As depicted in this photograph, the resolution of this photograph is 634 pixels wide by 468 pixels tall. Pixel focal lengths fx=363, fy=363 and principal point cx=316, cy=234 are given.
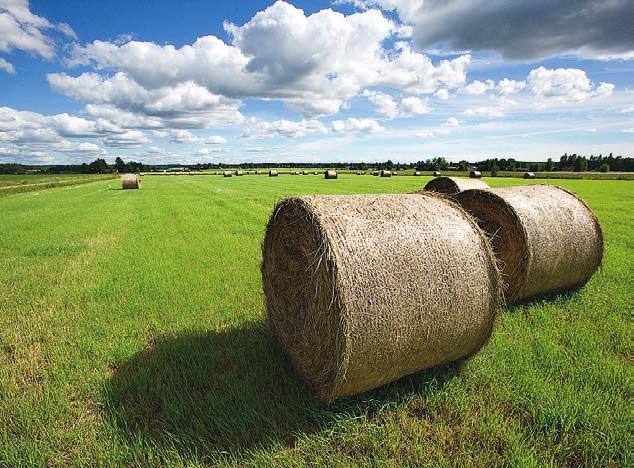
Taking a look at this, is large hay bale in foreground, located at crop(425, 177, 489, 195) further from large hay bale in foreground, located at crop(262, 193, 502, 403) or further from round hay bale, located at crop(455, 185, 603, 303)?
large hay bale in foreground, located at crop(262, 193, 502, 403)

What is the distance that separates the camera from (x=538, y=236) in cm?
595

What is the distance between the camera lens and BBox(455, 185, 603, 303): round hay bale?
5.93 metres

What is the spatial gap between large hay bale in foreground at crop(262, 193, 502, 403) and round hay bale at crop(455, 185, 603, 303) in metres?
2.03

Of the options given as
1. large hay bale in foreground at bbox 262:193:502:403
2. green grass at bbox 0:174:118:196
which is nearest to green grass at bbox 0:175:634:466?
large hay bale in foreground at bbox 262:193:502:403

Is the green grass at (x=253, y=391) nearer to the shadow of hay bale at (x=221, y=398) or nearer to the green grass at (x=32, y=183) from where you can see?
the shadow of hay bale at (x=221, y=398)

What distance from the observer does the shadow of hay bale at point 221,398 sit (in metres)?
3.37

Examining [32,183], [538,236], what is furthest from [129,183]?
[538,236]

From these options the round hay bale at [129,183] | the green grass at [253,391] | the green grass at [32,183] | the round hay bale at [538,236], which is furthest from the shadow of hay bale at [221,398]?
the green grass at [32,183]

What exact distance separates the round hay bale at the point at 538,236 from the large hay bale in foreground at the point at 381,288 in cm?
203

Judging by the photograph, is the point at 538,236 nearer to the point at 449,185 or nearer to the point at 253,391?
the point at 253,391

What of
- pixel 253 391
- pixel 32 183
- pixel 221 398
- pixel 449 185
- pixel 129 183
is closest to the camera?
pixel 221 398

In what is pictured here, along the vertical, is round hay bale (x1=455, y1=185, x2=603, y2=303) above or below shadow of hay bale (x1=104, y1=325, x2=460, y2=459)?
above

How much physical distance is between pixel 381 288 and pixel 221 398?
2.04 m

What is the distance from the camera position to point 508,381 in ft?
13.3
